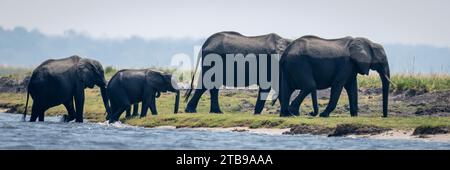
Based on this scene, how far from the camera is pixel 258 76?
49250 mm

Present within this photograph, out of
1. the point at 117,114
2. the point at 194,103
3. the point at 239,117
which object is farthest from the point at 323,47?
the point at 117,114

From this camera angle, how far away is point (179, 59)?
67.2 m

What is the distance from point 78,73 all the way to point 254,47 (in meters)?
6.73

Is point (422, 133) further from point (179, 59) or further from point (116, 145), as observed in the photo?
point (179, 59)

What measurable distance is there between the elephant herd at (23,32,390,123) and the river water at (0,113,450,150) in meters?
2.94

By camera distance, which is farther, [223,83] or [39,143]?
[223,83]

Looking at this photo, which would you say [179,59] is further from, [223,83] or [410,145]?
[410,145]

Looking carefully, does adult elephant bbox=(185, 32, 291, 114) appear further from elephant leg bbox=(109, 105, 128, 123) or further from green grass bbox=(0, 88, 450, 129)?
elephant leg bbox=(109, 105, 128, 123)

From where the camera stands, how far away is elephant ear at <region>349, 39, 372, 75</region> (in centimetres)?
4619

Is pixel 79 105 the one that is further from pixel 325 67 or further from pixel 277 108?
pixel 325 67
